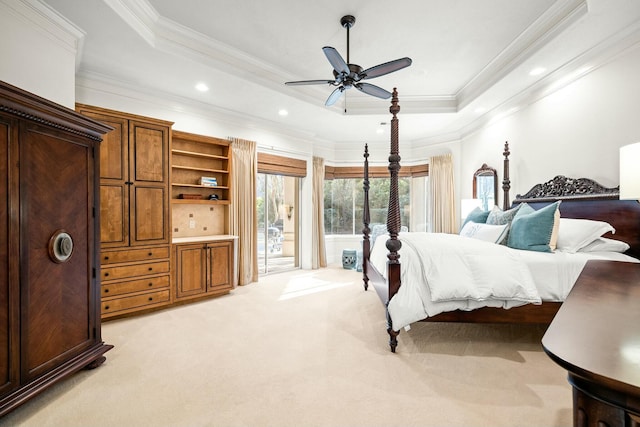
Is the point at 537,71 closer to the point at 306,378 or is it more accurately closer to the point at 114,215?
the point at 306,378

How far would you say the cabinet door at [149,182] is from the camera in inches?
138

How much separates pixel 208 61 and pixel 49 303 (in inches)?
106

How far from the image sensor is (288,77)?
4121 millimetres

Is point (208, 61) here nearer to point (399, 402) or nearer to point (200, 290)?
point (200, 290)

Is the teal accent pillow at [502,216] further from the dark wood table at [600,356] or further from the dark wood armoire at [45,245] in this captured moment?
the dark wood armoire at [45,245]

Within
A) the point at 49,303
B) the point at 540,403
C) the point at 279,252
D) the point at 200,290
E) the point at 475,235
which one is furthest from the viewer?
the point at 279,252

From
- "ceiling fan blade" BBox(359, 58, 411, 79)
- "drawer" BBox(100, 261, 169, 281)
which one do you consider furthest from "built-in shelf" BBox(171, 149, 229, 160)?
"ceiling fan blade" BBox(359, 58, 411, 79)

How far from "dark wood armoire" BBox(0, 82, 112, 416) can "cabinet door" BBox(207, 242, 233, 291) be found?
1782 mm

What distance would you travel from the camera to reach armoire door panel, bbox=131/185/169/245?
3.53m

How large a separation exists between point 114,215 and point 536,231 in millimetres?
4274

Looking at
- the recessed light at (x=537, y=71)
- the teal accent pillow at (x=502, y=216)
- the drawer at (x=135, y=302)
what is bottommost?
the drawer at (x=135, y=302)

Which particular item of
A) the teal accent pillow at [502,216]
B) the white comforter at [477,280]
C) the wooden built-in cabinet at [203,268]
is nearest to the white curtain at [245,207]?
the wooden built-in cabinet at [203,268]

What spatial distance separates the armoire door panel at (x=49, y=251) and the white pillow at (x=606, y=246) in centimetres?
419

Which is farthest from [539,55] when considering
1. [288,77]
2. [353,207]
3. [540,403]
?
[353,207]
